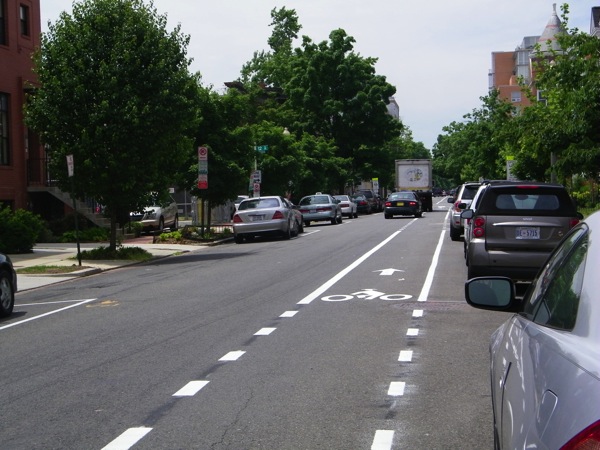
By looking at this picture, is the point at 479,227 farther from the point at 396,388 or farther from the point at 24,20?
the point at 24,20

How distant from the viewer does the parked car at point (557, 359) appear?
2.37m

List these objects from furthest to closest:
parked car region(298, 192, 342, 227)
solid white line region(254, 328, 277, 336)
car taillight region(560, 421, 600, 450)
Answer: parked car region(298, 192, 342, 227) → solid white line region(254, 328, 277, 336) → car taillight region(560, 421, 600, 450)

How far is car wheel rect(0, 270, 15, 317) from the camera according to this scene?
13.1 metres

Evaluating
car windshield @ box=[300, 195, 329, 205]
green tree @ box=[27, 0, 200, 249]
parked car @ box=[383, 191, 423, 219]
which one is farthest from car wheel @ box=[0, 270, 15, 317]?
parked car @ box=[383, 191, 423, 219]

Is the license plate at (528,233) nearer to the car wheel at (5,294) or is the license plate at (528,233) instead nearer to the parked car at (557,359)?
the car wheel at (5,294)

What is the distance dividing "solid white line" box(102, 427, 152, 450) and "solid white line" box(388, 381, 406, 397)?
6.96 feet

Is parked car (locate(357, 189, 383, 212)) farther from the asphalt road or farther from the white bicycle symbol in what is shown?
the white bicycle symbol

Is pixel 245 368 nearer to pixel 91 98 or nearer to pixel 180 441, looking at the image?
pixel 180 441

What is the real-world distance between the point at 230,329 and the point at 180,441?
4.92 m

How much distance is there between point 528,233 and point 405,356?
19.0 ft

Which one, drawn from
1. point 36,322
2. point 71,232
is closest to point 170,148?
point 71,232

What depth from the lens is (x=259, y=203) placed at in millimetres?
31547

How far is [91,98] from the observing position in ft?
77.1

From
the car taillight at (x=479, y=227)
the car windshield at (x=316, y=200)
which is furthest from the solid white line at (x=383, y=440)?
the car windshield at (x=316, y=200)
